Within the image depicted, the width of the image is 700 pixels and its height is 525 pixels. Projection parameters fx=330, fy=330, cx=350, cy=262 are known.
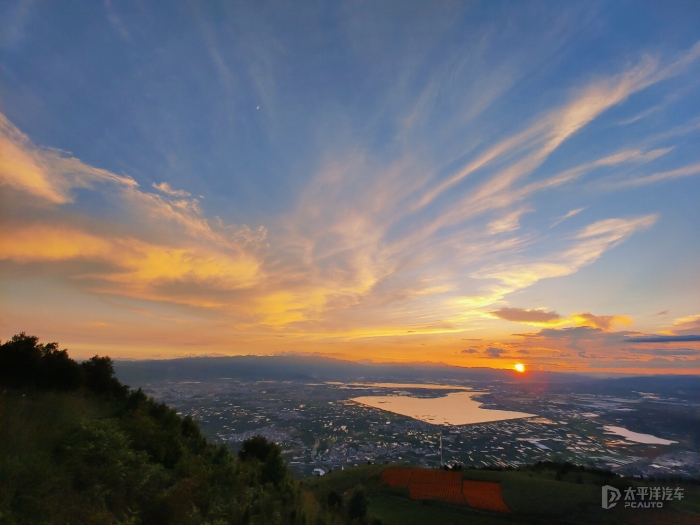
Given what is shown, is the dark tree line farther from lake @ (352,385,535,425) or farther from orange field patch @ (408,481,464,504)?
lake @ (352,385,535,425)

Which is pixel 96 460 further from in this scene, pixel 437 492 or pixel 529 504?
pixel 529 504

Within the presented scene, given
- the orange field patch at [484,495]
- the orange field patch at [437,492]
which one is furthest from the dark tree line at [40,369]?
the orange field patch at [484,495]

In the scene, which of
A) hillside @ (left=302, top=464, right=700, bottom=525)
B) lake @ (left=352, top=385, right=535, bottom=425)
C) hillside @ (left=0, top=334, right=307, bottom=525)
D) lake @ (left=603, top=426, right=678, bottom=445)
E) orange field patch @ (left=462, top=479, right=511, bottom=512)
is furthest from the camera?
lake @ (left=352, top=385, right=535, bottom=425)

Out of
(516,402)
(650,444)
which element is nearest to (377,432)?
(650,444)

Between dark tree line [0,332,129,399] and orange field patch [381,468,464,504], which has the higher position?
dark tree line [0,332,129,399]

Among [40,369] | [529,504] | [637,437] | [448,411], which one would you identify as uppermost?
[40,369]

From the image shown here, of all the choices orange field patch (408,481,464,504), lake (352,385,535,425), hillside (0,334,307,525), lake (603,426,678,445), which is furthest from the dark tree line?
lake (603,426,678,445)

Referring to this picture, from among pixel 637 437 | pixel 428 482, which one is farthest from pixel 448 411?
pixel 428 482
